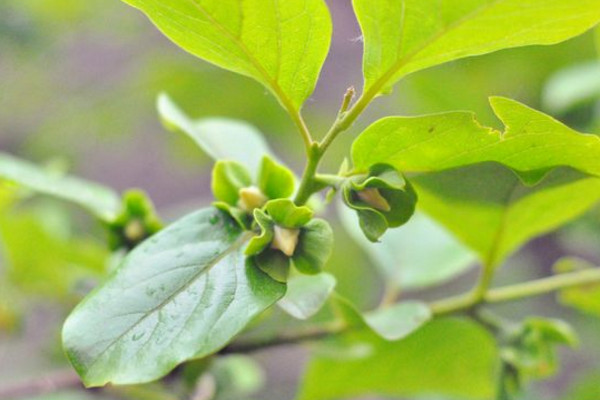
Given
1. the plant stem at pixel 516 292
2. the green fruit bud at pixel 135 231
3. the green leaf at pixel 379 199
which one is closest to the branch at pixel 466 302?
the plant stem at pixel 516 292

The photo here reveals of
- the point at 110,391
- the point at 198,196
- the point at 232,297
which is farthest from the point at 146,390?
the point at 198,196

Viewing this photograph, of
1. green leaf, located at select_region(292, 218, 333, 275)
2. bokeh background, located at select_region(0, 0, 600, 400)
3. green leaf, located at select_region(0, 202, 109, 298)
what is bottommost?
bokeh background, located at select_region(0, 0, 600, 400)

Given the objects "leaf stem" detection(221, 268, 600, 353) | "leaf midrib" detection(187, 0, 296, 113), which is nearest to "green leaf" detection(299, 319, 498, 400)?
"leaf stem" detection(221, 268, 600, 353)

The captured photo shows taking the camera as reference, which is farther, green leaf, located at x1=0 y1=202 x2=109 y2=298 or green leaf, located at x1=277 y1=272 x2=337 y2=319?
green leaf, located at x1=0 y1=202 x2=109 y2=298

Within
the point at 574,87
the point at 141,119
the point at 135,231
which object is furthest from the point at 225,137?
the point at 141,119

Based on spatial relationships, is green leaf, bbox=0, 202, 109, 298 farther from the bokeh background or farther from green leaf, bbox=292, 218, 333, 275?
green leaf, bbox=292, 218, 333, 275

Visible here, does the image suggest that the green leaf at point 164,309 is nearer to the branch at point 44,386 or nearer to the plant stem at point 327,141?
the plant stem at point 327,141
